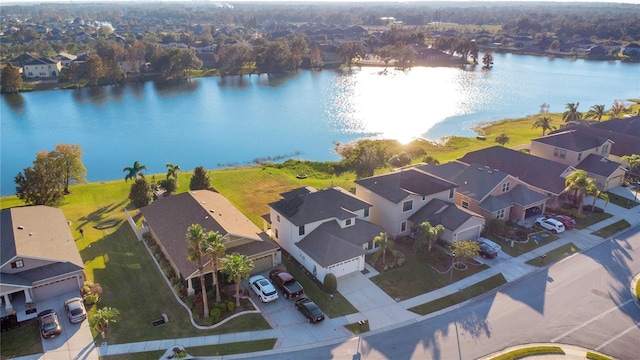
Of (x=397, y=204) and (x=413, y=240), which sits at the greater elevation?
(x=397, y=204)

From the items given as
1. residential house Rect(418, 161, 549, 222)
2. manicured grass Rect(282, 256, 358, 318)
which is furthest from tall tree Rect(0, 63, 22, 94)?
residential house Rect(418, 161, 549, 222)

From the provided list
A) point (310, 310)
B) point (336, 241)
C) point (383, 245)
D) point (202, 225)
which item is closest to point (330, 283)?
point (310, 310)

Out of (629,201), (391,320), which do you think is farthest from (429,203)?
(629,201)

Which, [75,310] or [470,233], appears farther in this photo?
[470,233]

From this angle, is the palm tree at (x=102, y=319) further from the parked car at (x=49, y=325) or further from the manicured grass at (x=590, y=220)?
the manicured grass at (x=590, y=220)

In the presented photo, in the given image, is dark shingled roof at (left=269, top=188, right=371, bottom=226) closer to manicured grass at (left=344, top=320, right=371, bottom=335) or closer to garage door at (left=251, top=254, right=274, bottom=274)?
garage door at (left=251, top=254, right=274, bottom=274)

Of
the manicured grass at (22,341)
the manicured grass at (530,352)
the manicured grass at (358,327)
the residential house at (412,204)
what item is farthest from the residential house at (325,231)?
the manicured grass at (22,341)

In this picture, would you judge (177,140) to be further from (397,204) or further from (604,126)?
(604,126)

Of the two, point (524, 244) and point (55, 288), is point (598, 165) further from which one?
point (55, 288)
